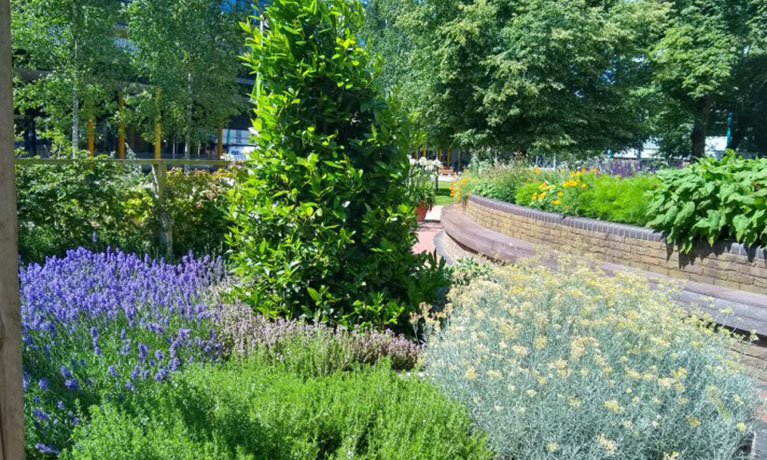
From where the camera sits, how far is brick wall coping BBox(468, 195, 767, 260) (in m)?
4.86

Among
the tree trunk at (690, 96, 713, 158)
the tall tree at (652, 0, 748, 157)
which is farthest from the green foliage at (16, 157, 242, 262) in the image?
the tree trunk at (690, 96, 713, 158)

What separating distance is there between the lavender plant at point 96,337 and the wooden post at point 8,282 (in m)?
0.90

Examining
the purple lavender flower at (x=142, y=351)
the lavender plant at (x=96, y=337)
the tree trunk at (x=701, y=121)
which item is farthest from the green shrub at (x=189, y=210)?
the tree trunk at (x=701, y=121)

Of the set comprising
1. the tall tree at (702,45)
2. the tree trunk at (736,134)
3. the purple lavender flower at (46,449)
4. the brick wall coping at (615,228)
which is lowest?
the purple lavender flower at (46,449)

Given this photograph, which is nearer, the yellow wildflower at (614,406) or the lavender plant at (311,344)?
the yellow wildflower at (614,406)

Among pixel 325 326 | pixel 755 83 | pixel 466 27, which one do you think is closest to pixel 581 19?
pixel 466 27

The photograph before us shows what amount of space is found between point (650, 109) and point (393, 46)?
44.9 ft

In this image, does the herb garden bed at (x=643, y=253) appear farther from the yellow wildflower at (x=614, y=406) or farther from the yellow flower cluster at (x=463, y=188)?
the yellow flower cluster at (x=463, y=188)

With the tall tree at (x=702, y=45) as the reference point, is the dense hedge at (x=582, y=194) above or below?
below

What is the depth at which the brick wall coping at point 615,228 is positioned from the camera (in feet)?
16.0

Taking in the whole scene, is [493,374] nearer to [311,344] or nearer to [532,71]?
[311,344]

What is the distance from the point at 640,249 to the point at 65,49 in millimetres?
23774

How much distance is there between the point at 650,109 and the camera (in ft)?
86.0

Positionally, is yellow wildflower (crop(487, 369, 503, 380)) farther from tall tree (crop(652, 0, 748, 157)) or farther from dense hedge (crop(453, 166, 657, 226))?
tall tree (crop(652, 0, 748, 157))
